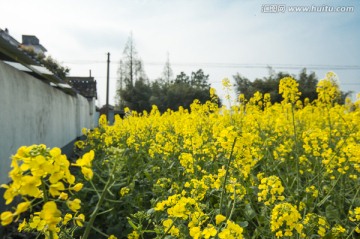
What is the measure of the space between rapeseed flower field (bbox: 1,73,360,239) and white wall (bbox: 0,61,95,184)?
0.66m

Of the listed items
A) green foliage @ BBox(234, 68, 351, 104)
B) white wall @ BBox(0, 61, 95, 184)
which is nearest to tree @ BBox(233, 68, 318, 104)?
green foliage @ BBox(234, 68, 351, 104)

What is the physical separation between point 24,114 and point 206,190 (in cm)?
338

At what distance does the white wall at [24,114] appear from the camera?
360 centimetres

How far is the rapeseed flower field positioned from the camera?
81cm

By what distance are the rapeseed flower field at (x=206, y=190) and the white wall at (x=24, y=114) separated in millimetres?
655

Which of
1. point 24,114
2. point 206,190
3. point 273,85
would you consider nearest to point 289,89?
point 206,190

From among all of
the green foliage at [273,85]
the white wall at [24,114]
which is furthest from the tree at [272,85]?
the white wall at [24,114]

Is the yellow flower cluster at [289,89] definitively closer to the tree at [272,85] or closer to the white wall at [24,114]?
the white wall at [24,114]

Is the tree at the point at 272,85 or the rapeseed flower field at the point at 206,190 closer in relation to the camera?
the rapeseed flower field at the point at 206,190

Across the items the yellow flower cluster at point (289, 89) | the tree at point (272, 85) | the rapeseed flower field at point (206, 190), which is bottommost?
the rapeseed flower field at point (206, 190)

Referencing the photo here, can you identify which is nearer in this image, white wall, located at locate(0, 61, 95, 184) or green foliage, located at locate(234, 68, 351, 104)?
white wall, located at locate(0, 61, 95, 184)

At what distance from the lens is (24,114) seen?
4547 millimetres

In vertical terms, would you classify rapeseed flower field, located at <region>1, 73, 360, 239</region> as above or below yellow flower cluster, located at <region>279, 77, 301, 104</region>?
below

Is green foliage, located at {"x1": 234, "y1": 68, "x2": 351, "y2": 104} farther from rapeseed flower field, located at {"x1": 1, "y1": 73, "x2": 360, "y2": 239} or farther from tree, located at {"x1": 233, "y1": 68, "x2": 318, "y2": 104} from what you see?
rapeseed flower field, located at {"x1": 1, "y1": 73, "x2": 360, "y2": 239}
